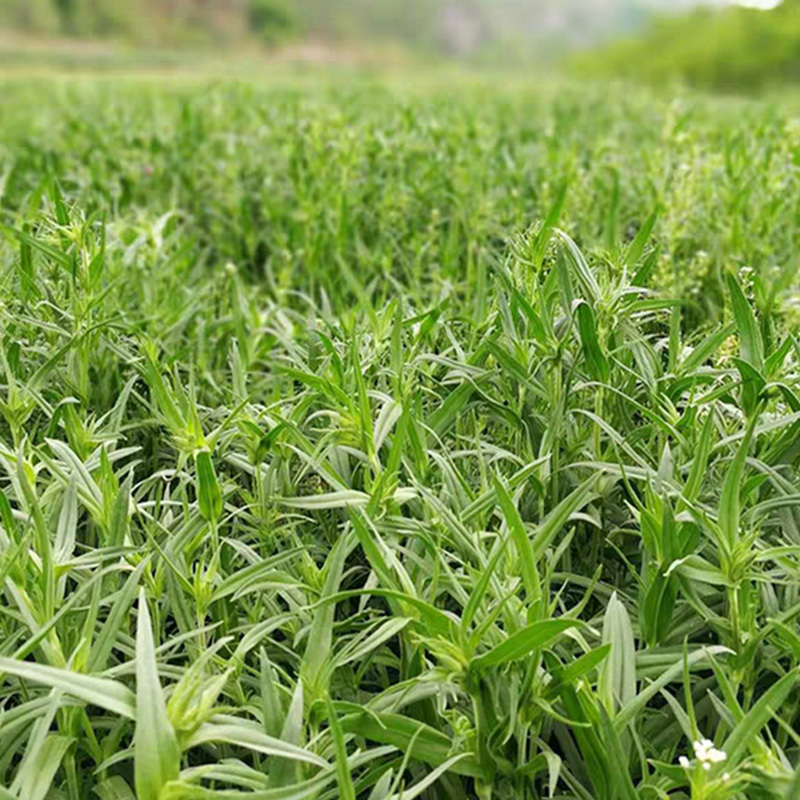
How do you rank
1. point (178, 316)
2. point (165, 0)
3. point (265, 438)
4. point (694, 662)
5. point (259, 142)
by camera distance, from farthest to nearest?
point (165, 0) → point (259, 142) → point (178, 316) → point (265, 438) → point (694, 662)

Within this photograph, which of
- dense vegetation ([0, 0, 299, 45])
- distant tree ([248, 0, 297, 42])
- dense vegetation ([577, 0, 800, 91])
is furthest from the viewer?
distant tree ([248, 0, 297, 42])

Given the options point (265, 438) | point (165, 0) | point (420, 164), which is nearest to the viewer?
point (265, 438)

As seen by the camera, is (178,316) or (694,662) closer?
(694,662)

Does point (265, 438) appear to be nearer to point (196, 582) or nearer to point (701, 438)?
point (196, 582)

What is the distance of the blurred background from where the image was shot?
89.1 feet

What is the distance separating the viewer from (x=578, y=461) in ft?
4.71

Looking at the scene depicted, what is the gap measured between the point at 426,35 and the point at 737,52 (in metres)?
63.5

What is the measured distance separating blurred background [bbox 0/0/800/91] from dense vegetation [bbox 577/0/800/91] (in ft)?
0.13

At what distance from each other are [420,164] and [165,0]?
61.1 meters

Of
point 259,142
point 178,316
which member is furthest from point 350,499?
point 259,142

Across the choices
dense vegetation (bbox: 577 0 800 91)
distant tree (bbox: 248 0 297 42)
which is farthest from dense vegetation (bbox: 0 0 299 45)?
dense vegetation (bbox: 577 0 800 91)

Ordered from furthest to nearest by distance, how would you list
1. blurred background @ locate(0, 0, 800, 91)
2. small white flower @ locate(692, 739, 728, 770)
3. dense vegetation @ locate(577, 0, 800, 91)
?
blurred background @ locate(0, 0, 800, 91) < dense vegetation @ locate(577, 0, 800, 91) < small white flower @ locate(692, 739, 728, 770)

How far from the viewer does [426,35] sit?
280ft

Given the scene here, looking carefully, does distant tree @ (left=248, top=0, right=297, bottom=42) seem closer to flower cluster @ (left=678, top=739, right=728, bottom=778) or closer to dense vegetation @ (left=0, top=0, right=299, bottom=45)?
dense vegetation @ (left=0, top=0, right=299, bottom=45)
